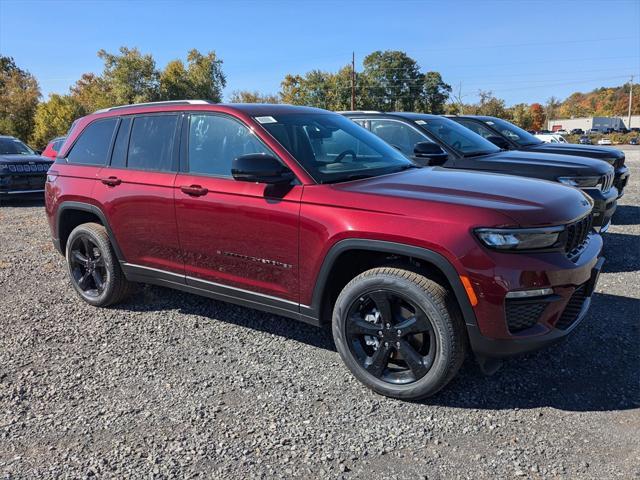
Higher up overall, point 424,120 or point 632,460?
point 424,120

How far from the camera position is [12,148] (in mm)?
12773

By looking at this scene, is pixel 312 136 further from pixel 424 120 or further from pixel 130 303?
pixel 424 120

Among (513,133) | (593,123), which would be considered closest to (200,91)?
(513,133)

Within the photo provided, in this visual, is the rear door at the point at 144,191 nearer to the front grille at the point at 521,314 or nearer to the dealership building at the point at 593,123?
the front grille at the point at 521,314

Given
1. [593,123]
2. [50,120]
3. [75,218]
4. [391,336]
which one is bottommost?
[391,336]

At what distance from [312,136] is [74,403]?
248 centimetres

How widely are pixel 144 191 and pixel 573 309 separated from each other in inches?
129

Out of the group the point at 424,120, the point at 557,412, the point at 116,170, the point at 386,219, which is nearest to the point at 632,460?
the point at 557,412

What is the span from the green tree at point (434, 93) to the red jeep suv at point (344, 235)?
249 feet

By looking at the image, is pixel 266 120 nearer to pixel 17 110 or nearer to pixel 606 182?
pixel 606 182

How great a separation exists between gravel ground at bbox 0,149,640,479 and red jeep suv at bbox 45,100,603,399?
1.12 feet

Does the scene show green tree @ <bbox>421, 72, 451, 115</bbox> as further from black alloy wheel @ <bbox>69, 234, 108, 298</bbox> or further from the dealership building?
black alloy wheel @ <bbox>69, 234, 108, 298</bbox>

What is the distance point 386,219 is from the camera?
305 cm

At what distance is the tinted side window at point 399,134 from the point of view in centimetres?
679
